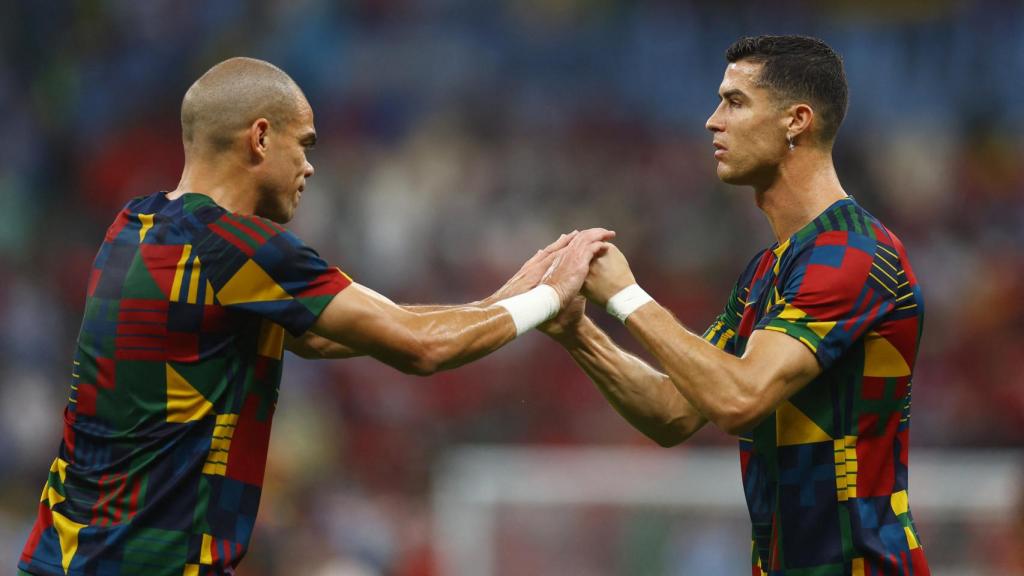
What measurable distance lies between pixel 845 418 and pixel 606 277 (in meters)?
1.02

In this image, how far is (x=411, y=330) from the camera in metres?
4.52

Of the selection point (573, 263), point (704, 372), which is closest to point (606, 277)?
point (573, 263)

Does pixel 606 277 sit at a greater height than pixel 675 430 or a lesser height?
greater

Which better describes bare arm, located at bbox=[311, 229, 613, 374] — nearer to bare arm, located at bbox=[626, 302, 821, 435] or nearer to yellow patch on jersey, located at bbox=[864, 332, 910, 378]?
bare arm, located at bbox=[626, 302, 821, 435]

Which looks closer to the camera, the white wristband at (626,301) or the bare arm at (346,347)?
the white wristband at (626,301)

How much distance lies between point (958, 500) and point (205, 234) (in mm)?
7289

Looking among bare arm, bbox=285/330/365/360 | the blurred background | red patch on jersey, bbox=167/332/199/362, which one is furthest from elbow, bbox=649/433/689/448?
the blurred background

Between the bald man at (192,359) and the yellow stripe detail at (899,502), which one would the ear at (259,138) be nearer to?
the bald man at (192,359)

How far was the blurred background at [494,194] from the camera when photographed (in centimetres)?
1131

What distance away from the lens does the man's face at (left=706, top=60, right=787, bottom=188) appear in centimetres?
506

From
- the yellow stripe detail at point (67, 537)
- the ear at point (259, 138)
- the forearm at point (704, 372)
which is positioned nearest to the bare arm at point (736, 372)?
the forearm at point (704, 372)

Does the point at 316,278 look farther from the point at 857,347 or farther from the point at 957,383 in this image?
the point at 957,383

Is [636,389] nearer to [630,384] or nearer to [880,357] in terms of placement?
[630,384]

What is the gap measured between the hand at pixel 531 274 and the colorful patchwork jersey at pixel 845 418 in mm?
934
